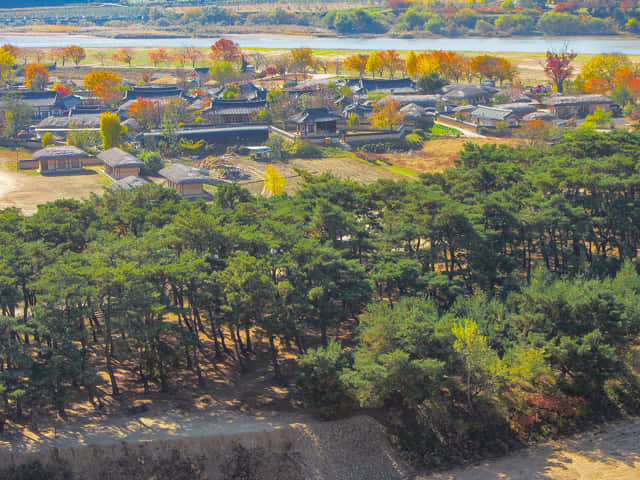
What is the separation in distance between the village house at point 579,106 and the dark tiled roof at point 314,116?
67.6 ft

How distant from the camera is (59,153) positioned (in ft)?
155

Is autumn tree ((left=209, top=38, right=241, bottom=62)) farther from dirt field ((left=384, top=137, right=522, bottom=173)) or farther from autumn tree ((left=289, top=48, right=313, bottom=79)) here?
dirt field ((left=384, top=137, right=522, bottom=173))

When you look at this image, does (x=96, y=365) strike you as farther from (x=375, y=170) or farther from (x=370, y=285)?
(x=375, y=170)

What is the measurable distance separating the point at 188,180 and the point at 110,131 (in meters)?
12.4

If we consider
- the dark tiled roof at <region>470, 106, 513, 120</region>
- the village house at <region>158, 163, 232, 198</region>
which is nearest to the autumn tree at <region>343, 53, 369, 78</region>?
the dark tiled roof at <region>470, 106, 513, 120</region>

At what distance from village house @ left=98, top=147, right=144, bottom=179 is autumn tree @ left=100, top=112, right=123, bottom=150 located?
13.6 ft

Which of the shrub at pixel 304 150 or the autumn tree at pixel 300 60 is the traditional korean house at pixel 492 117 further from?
the autumn tree at pixel 300 60

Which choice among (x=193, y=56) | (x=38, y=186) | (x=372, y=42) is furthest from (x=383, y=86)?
(x=372, y=42)

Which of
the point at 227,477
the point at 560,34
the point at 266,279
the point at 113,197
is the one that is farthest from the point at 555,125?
the point at 560,34

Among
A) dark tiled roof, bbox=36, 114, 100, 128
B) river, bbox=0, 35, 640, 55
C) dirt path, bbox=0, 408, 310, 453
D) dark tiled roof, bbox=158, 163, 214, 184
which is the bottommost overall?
dirt path, bbox=0, 408, 310, 453

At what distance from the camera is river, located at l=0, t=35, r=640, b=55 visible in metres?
114

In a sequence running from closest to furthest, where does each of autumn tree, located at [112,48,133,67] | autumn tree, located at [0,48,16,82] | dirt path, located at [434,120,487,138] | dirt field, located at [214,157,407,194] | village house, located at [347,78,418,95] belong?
dirt field, located at [214,157,407,194] < dirt path, located at [434,120,487,138] < village house, located at [347,78,418,95] < autumn tree, located at [0,48,16,82] < autumn tree, located at [112,48,133,67]

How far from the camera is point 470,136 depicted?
56.9 metres

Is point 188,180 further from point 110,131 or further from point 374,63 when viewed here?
point 374,63
